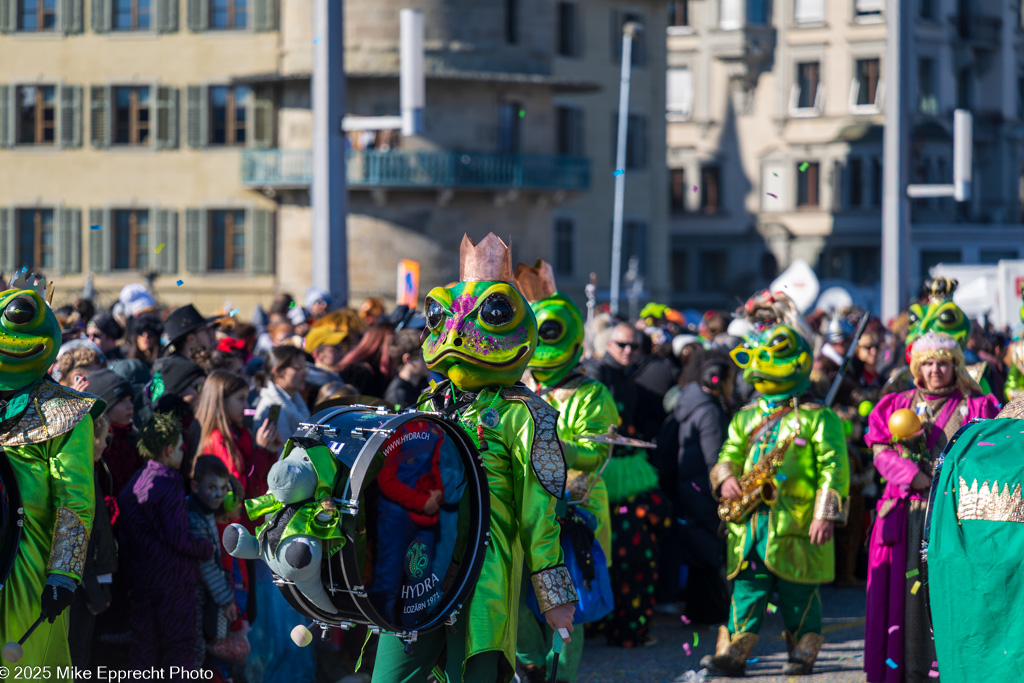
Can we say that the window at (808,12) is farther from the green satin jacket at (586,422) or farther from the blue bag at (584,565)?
the blue bag at (584,565)

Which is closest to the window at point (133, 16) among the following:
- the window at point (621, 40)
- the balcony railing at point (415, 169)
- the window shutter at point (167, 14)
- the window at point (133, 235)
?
the window shutter at point (167, 14)

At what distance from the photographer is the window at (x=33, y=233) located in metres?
35.3

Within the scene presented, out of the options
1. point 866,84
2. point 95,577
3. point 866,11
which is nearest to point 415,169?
point 866,84

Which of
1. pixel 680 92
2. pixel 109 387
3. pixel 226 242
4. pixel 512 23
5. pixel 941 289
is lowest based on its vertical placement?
pixel 109 387

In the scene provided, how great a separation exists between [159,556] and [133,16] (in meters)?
30.8

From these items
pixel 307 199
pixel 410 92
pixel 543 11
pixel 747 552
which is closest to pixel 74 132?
pixel 307 199

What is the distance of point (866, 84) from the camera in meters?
49.0

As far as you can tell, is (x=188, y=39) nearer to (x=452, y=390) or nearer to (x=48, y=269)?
(x=48, y=269)

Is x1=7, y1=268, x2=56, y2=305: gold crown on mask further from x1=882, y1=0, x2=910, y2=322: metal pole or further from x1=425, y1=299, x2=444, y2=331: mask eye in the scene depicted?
x1=882, y1=0, x2=910, y2=322: metal pole

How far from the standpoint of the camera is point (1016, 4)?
52.6 m

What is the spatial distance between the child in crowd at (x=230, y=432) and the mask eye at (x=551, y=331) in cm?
151

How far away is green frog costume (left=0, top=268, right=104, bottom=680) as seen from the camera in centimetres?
489

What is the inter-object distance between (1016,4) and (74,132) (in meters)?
35.4

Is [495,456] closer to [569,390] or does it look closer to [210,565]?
[569,390]
